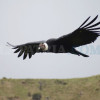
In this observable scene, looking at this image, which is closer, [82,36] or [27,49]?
[82,36]

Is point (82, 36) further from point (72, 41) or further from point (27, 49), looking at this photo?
point (27, 49)

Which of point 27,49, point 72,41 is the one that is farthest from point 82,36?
point 27,49

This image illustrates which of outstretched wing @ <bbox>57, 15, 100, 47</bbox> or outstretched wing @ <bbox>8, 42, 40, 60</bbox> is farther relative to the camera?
outstretched wing @ <bbox>8, 42, 40, 60</bbox>

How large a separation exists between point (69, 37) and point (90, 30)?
5.81 feet

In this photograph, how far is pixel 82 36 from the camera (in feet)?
81.0

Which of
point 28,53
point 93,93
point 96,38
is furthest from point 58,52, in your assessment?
point 93,93

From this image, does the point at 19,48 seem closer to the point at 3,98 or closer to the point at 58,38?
the point at 58,38

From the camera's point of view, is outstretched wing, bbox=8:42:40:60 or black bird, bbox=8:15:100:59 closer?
black bird, bbox=8:15:100:59

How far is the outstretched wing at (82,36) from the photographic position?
23.7 meters

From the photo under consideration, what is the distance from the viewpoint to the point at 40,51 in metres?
26.5

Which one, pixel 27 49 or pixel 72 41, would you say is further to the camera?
pixel 27 49

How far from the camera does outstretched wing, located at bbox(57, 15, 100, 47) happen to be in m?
23.7

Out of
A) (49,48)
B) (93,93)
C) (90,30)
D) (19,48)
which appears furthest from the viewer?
(93,93)

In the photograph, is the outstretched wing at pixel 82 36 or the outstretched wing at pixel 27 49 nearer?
the outstretched wing at pixel 82 36
